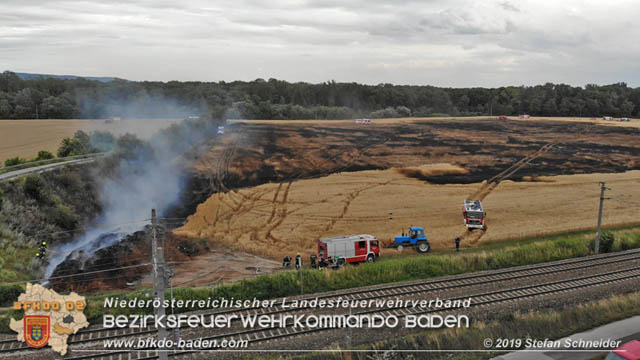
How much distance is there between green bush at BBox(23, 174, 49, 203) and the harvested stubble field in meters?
9.19

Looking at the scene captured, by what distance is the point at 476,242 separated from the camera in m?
34.7

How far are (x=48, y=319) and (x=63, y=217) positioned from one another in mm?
14789

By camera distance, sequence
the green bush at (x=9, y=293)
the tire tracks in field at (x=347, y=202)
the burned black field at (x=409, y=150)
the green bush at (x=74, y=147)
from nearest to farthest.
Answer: the green bush at (x=9, y=293) → the tire tracks in field at (x=347, y=202) → the green bush at (x=74, y=147) → the burned black field at (x=409, y=150)

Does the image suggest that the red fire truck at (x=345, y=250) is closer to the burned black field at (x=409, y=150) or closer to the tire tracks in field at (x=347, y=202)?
the tire tracks in field at (x=347, y=202)

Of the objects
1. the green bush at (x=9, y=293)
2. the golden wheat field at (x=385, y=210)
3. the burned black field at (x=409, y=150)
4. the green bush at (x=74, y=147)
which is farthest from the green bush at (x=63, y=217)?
the burned black field at (x=409, y=150)

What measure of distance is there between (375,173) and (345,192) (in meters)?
8.48

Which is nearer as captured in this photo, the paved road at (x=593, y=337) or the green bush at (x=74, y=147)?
the paved road at (x=593, y=337)

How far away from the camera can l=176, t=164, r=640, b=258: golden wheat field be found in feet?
117

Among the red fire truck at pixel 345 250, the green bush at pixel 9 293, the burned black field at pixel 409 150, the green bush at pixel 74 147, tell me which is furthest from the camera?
the burned black field at pixel 409 150

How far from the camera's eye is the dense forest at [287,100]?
262 feet

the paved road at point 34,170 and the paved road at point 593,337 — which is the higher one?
the paved road at point 34,170

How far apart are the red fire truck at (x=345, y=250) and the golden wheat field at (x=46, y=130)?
3833 centimetres

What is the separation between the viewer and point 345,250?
1150 inches

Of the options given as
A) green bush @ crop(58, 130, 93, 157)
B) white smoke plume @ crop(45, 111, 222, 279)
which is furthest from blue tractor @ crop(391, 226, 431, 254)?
green bush @ crop(58, 130, 93, 157)
